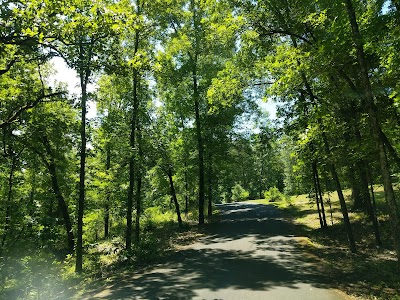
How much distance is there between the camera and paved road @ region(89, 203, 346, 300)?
7.55 meters

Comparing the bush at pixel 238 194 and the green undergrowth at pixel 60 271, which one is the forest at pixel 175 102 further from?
the bush at pixel 238 194

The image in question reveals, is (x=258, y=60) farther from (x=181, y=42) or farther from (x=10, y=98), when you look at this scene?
(x=10, y=98)

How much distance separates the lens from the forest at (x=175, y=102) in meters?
7.68

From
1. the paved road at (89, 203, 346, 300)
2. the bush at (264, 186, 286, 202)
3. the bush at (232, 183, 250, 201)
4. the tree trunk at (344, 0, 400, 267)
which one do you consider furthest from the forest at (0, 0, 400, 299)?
the bush at (232, 183, 250, 201)

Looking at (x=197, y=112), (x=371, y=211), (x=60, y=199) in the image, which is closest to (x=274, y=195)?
(x=197, y=112)

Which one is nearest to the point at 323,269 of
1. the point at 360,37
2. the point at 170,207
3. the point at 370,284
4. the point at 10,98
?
the point at 370,284

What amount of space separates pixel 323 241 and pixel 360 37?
10207mm

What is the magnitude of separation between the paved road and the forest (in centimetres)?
219

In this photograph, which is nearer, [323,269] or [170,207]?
[323,269]

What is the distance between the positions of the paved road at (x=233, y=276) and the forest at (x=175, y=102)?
7.18 feet

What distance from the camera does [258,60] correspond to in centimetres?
1431

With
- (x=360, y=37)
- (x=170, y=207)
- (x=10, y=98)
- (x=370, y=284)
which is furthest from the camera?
(x=170, y=207)

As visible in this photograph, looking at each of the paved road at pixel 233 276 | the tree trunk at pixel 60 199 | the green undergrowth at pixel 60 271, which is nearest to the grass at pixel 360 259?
the paved road at pixel 233 276

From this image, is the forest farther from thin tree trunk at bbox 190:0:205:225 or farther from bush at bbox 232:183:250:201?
bush at bbox 232:183:250:201
